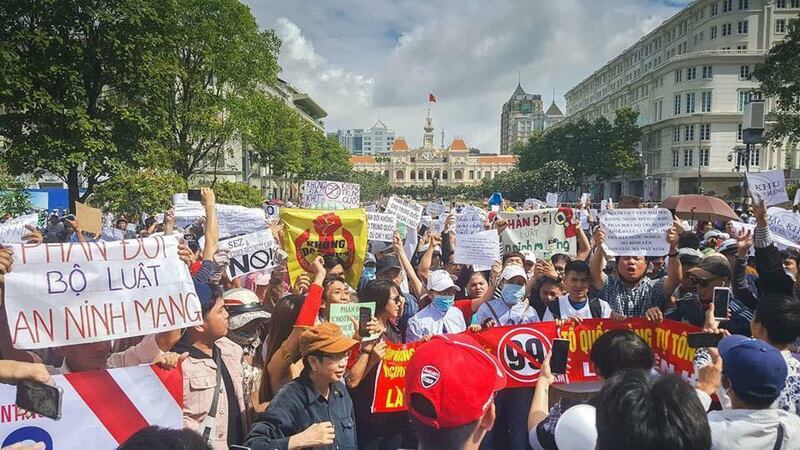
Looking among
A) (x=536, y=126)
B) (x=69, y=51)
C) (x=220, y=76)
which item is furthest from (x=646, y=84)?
(x=536, y=126)

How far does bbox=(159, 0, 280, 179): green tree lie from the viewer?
26.4 m

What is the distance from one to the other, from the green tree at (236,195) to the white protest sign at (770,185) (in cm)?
2234

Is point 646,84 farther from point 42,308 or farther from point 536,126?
point 536,126

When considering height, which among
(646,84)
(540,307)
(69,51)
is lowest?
(540,307)

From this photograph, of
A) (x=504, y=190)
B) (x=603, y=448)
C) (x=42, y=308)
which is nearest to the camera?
(x=603, y=448)

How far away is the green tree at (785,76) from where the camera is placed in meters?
23.2

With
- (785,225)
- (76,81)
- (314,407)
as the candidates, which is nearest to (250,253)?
(314,407)

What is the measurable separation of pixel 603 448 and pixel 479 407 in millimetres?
425

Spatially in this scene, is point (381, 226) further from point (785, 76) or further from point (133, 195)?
point (785, 76)

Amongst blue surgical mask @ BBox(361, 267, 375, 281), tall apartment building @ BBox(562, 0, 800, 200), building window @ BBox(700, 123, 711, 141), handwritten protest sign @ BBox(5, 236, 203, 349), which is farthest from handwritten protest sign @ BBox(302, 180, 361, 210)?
building window @ BBox(700, 123, 711, 141)

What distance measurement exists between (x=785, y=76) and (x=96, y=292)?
27.4m

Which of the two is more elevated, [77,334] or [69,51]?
[69,51]

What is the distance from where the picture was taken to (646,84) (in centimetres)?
7406

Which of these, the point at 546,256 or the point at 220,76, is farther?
the point at 220,76
